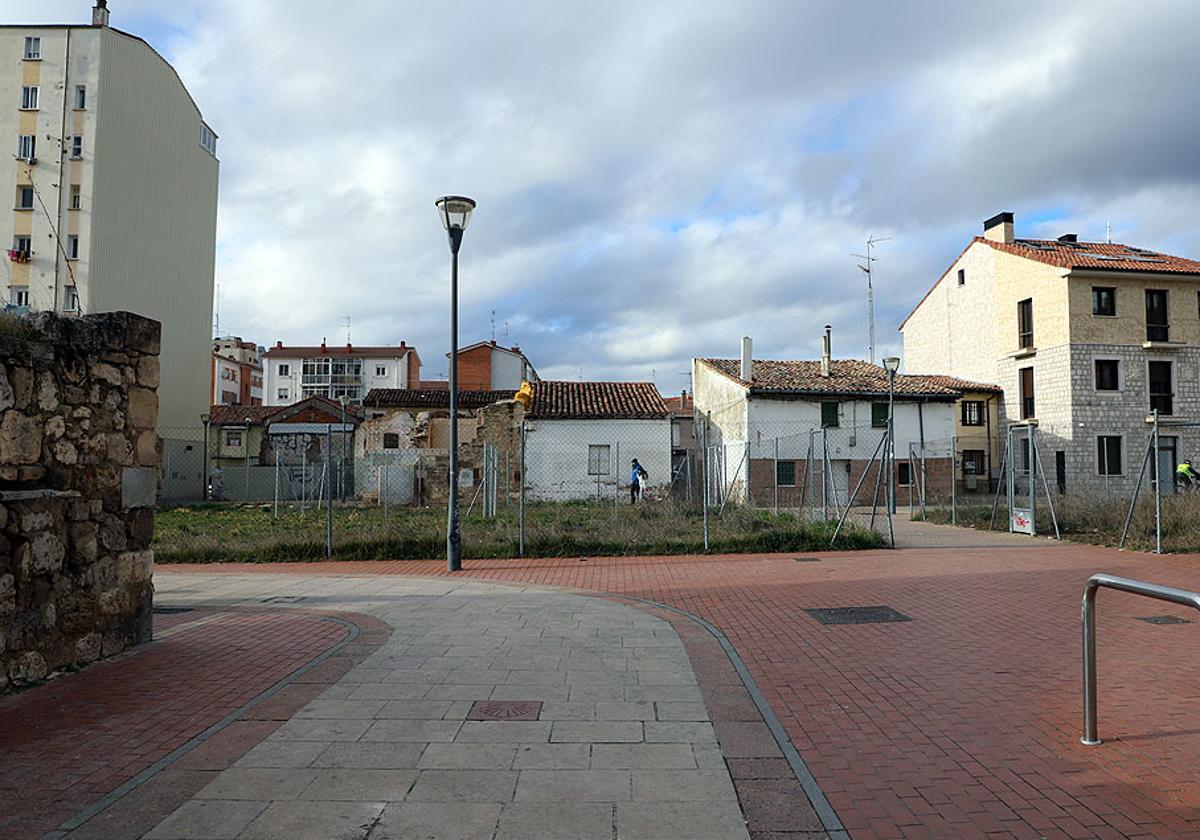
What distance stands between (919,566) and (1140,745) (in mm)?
8373

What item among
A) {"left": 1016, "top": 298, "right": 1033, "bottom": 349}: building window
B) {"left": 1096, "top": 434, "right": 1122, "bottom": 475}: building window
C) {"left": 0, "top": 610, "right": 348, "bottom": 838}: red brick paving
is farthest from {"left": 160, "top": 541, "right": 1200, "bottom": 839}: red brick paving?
{"left": 1016, "top": 298, "right": 1033, "bottom": 349}: building window

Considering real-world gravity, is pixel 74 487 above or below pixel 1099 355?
below

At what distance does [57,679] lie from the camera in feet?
19.2

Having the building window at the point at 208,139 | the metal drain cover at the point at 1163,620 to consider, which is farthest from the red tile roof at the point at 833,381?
the building window at the point at 208,139

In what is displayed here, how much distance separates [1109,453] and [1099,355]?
397 cm

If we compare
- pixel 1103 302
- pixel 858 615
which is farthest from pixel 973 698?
pixel 1103 302

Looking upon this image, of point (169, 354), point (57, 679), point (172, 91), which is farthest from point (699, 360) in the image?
point (57, 679)

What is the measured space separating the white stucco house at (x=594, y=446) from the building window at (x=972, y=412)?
47.5 ft

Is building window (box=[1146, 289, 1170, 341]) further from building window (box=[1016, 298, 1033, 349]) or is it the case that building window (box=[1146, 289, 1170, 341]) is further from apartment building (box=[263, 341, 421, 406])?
apartment building (box=[263, 341, 421, 406])

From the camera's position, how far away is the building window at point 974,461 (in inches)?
1465

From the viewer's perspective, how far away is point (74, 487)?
20.1 ft

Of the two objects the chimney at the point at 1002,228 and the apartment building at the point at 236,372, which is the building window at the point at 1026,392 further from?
the apartment building at the point at 236,372

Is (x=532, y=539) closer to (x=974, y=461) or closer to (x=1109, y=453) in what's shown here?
(x=1109, y=453)

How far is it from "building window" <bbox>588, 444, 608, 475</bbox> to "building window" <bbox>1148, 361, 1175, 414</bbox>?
22.5 meters
